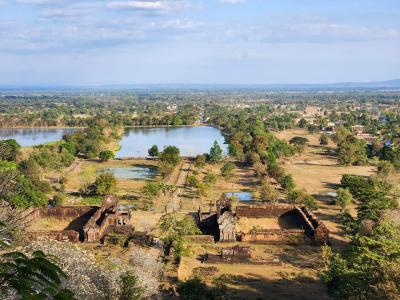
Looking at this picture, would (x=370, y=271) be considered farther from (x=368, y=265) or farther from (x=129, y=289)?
(x=129, y=289)

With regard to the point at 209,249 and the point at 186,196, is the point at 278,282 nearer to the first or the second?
the point at 209,249

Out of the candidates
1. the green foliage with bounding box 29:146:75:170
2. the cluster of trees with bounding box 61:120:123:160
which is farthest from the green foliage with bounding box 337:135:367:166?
the green foliage with bounding box 29:146:75:170

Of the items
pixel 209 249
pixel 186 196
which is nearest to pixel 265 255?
pixel 209 249

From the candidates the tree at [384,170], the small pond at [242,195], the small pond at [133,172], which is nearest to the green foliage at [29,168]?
the small pond at [133,172]

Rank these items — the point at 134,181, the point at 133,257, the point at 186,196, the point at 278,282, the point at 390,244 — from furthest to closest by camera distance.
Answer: the point at 134,181 → the point at 186,196 → the point at 278,282 → the point at 133,257 → the point at 390,244

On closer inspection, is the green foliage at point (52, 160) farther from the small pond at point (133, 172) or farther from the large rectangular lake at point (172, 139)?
the large rectangular lake at point (172, 139)

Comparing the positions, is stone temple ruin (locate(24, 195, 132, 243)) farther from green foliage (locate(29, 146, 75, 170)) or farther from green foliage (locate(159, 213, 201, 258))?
green foliage (locate(29, 146, 75, 170))

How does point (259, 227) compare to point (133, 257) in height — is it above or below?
below
